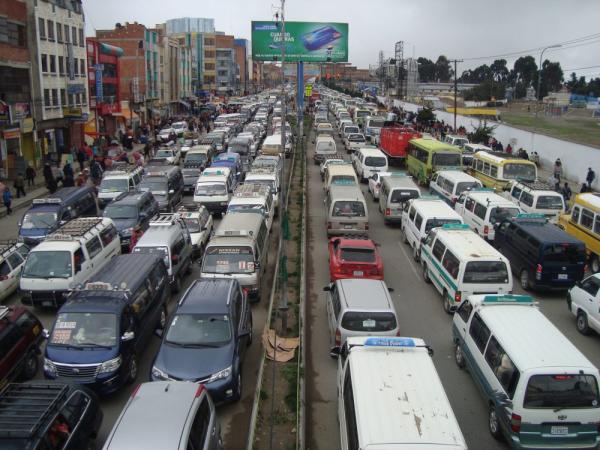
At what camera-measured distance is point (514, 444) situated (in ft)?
30.4

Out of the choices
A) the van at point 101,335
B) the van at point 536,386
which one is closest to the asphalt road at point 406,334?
the van at point 536,386

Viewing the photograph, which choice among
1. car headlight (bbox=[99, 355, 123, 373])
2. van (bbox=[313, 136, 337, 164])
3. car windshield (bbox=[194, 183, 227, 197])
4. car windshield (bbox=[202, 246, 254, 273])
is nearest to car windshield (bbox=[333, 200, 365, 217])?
car windshield (bbox=[202, 246, 254, 273])

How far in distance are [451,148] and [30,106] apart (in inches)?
1009

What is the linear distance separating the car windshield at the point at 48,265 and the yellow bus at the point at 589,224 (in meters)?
15.4

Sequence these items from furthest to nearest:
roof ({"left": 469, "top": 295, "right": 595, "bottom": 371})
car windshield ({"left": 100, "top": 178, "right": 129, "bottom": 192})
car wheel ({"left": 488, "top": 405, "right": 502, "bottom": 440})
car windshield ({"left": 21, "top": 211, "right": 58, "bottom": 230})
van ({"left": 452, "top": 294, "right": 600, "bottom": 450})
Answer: car windshield ({"left": 100, "top": 178, "right": 129, "bottom": 192}), car windshield ({"left": 21, "top": 211, "right": 58, "bottom": 230}), car wheel ({"left": 488, "top": 405, "right": 502, "bottom": 440}), roof ({"left": 469, "top": 295, "right": 595, "bottom": 371}), van ({"left": 452, "top": 294, "right": 600, "bottom": 450})

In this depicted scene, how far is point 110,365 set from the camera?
11062mm

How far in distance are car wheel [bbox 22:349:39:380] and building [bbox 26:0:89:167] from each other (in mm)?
29342

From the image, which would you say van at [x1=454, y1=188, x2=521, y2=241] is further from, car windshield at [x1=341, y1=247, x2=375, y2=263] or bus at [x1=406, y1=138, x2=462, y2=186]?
bus at [x1=406, y1=138, x2=462, y2=186]

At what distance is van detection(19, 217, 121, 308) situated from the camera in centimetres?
1543

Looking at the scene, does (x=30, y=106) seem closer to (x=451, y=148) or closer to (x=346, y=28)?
(x=451, y=148)

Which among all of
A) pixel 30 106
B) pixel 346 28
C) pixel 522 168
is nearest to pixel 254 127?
pixel 346 28

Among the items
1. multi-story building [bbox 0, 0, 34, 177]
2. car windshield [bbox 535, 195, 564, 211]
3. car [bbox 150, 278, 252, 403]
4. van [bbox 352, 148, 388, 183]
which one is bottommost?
car [bbox 150, 278, 252, 403]

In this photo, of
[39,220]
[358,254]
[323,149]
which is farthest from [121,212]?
[323,149]

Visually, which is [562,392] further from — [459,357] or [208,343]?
[208,343]
